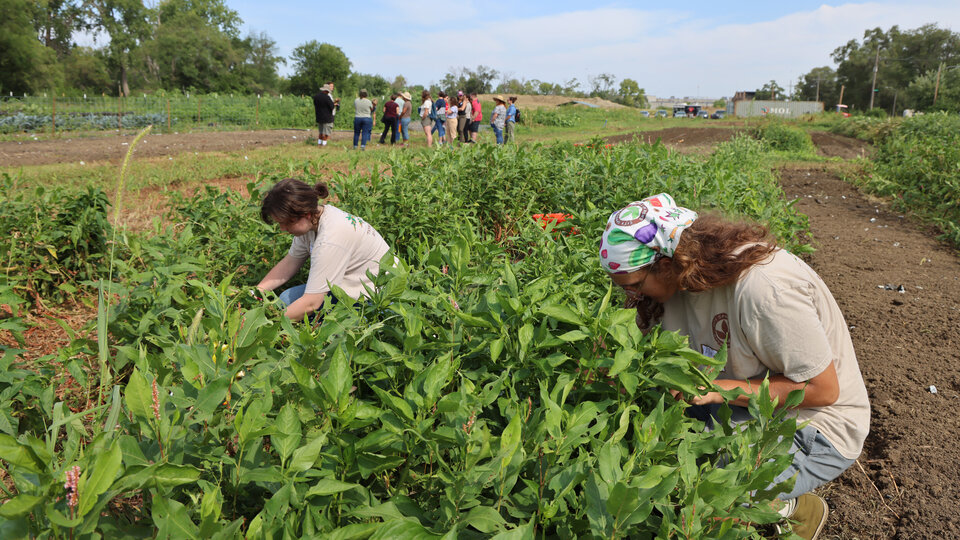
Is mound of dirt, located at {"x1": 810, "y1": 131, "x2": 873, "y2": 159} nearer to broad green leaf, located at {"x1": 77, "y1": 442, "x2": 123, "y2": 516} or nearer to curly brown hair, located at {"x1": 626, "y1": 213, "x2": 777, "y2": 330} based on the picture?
curly brown hair, located at {"x1": 626, "y1": 213, "x2": 777, "y2": 330}

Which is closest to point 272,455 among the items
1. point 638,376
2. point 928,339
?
point 638,376

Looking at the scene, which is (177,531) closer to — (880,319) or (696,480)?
(696,480)

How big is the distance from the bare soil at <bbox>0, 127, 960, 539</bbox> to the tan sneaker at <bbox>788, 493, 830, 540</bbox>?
270mm

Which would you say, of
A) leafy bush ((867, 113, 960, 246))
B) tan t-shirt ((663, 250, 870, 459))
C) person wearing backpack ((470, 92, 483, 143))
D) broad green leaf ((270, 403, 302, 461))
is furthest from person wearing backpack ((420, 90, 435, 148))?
broad green leaf ((270, 403, 302, 461))

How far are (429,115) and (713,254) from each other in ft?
48.9

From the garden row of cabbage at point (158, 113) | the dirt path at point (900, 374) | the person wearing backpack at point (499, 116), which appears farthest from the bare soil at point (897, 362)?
the garden row of cabbage at point (158, 113)

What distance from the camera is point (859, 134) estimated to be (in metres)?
25.7

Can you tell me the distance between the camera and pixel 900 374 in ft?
11.7

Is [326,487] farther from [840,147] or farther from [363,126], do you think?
[840,147]

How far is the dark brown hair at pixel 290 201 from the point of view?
10.1 ft

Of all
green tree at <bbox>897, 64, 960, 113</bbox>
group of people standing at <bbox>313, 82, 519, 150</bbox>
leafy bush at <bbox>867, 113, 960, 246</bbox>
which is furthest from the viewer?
green tree at <bbox>897, 64, 960, 113</bbox>

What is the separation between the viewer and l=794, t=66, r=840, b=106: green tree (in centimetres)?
8244

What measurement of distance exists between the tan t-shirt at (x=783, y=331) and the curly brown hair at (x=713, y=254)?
0.15ft

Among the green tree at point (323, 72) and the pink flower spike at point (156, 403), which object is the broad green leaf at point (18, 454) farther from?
the green tree at point (323, 72)
